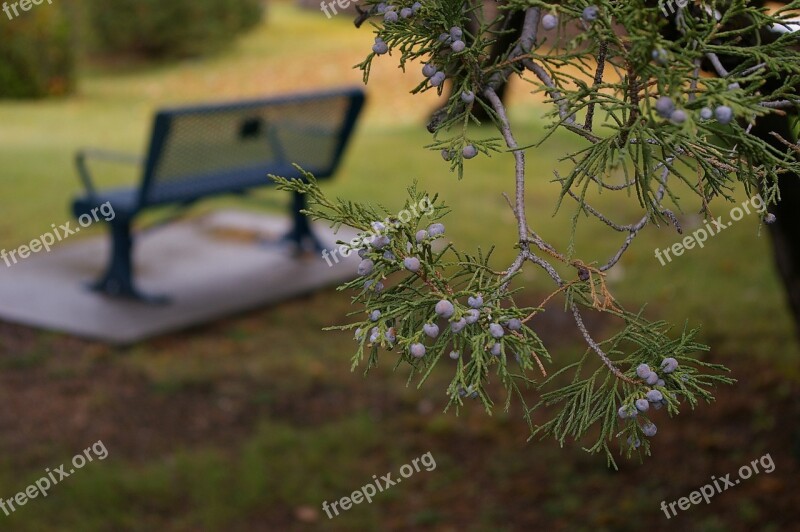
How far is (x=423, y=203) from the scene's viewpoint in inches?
57.9

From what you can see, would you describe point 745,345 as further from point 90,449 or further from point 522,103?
point 522,103

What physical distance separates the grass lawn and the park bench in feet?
2.83

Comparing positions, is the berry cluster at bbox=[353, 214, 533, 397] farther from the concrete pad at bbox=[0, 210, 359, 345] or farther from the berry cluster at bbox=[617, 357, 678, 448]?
the concrete pad at bbox=[0, 210, 359, 345]

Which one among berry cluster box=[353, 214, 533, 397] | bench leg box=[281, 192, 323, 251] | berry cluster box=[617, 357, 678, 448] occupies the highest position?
berry cluster box=[353, 214, 533, 397]

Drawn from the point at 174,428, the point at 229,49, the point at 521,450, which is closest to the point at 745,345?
the point at 521,450

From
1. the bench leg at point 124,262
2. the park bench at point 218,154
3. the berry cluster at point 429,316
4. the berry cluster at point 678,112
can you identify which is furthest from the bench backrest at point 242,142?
the berry cluster at point 678,112

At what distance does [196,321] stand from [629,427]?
5.13 meters

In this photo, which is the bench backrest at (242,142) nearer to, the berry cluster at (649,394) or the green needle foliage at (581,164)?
the green needle foliage at (581,164)

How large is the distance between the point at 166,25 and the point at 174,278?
→ 54.5 feet

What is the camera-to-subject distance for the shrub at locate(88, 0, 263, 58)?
22.1 metres

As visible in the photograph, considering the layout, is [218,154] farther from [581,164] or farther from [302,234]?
[581,164]

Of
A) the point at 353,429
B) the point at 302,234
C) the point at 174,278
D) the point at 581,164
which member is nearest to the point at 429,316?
the point at 581,164

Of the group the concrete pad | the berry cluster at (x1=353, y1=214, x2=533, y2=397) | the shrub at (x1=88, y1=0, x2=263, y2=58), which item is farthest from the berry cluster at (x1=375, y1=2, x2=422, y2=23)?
the shrub at (x1=88, y1=0, x2=263, y2=58)

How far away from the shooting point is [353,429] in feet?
16.6
